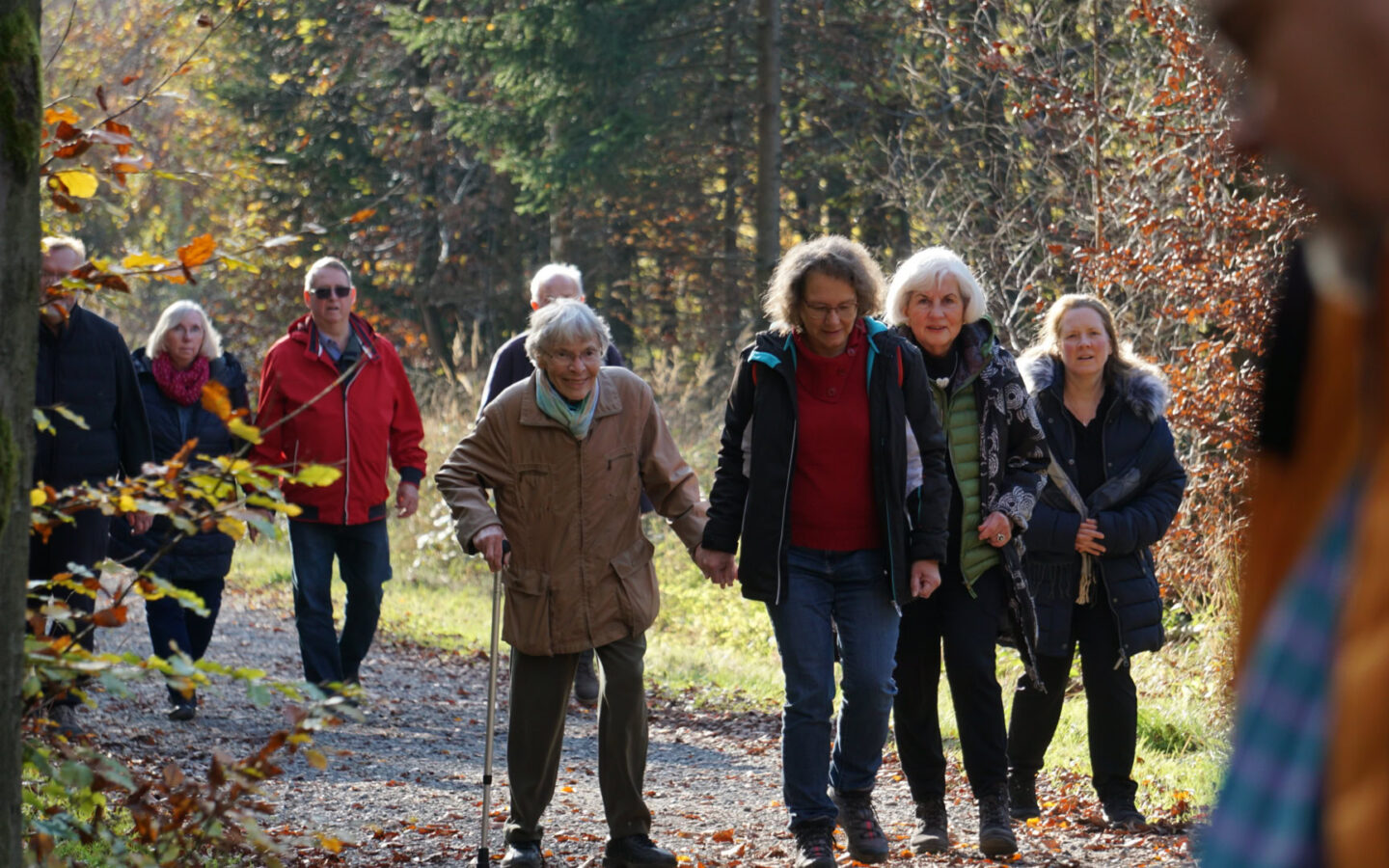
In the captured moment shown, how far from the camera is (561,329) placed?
Answer: 6.00 meters

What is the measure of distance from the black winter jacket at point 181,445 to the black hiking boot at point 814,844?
4.37 metres

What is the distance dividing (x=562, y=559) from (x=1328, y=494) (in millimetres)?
5107

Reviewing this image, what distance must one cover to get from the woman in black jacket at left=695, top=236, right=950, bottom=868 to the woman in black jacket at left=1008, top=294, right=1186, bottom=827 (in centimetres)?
89

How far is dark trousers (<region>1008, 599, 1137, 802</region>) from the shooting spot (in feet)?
21.9

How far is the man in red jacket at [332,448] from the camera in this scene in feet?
28.9

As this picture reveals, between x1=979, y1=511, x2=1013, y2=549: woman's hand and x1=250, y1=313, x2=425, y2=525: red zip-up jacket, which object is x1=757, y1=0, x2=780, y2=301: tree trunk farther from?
x1=979, y1=511, x2=1013, y2=549: woman's hand

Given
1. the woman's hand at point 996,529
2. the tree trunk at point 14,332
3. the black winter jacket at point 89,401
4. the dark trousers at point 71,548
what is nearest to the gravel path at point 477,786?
the dark trousers at point 71,548

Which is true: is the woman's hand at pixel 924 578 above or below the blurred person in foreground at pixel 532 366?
below

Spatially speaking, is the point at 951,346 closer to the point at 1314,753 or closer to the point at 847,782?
the point at 847,782

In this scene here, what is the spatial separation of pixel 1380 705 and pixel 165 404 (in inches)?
355

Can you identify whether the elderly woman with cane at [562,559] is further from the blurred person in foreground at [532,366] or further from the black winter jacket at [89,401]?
the black winter jacket at [89,401]

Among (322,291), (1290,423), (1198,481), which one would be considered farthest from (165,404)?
(1290,423)

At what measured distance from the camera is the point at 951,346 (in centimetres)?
641

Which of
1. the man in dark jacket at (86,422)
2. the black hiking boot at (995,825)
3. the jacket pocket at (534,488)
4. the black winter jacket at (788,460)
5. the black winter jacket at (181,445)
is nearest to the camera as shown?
the black winter jacket at (788,460)
